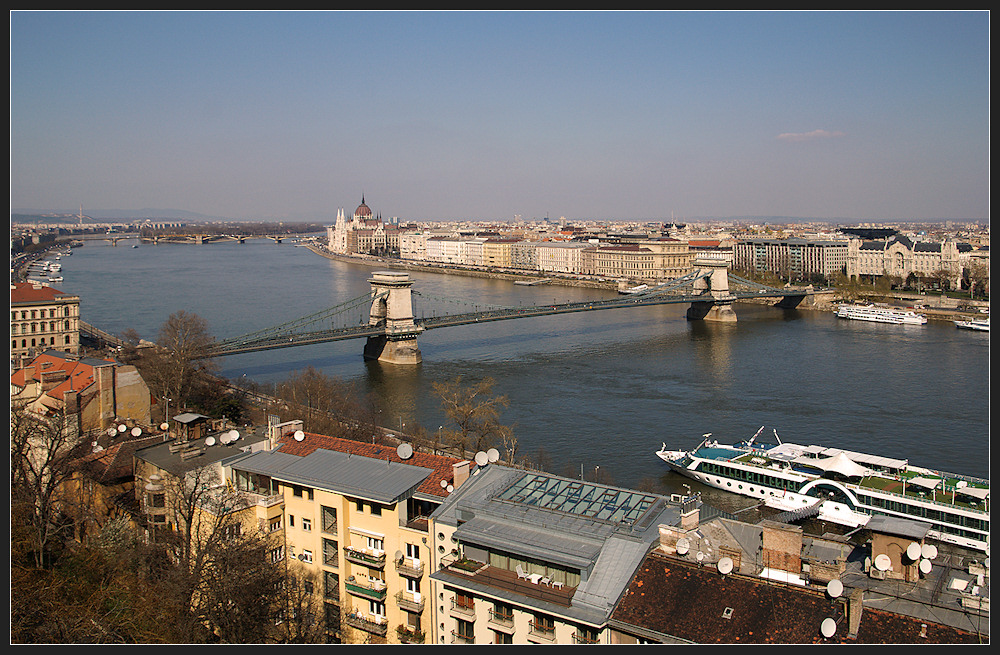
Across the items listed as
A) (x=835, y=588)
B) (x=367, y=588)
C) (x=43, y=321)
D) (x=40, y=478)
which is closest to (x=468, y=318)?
(x=43, y=321)

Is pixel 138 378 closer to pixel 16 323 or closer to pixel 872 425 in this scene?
pixel 16 323

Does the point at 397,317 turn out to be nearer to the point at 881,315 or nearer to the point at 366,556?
the point at 366,556

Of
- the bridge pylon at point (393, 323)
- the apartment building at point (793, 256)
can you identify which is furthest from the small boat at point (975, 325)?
the bridge pylon at point (393, 323)

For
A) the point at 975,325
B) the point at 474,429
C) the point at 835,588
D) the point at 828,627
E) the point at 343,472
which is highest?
the point at 975,325

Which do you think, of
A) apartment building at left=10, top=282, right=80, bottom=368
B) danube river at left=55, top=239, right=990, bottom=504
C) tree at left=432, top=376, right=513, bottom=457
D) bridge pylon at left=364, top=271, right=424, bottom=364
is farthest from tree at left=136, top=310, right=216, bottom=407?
bridge pylon at left=364, top=271, right=424, bottom=364

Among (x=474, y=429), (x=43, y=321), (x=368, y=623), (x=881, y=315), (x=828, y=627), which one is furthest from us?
(x=881, y=315)

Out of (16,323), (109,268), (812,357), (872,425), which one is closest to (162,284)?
(109,268)

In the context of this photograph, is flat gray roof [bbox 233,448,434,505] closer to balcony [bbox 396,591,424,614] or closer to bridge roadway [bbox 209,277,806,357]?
balcony [bbox 396,591,424,614]

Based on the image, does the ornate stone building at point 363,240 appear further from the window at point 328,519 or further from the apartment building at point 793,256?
the window at point 328,519
